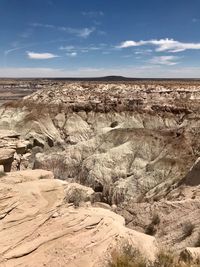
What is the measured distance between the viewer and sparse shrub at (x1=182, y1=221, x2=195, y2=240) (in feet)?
47.1

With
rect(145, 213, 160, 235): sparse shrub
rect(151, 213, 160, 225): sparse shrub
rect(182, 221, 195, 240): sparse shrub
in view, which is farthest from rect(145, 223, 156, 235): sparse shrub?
rect(182, 221, 195, 240): sparse shrub

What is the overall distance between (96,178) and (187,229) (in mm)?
18615

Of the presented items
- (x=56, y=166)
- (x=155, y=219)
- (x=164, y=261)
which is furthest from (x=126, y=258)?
(x=56, y=166)

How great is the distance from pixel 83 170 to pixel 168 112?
71.3 ft

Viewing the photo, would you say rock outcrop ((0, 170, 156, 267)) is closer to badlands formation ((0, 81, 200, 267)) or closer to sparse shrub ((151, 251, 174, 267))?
badlands formation ((0, 81, 200, 267))

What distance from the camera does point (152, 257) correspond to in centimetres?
1255

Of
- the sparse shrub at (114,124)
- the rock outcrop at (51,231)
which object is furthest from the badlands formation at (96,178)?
the sparse shrub at (114,124)

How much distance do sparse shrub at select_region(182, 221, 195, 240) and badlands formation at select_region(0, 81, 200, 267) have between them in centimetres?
4

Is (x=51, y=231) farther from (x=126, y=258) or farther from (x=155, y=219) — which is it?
(x=155, y=219)

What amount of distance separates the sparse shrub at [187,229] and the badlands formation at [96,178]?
44mm

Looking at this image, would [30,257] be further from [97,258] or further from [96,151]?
[96,151]

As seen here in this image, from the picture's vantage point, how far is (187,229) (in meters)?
14.6

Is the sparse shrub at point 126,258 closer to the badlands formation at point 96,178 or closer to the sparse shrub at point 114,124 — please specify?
the badlands formation at point 96,178

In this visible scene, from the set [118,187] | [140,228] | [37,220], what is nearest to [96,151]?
[118,187]
